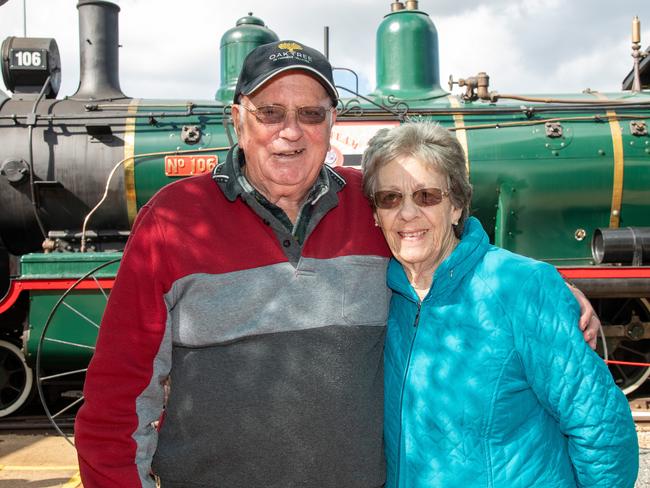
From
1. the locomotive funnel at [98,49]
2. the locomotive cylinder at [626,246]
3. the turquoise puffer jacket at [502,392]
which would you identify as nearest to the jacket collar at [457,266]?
the turquoise puffer jacket at [502,392]

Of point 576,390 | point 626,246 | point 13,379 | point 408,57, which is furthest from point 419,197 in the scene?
point 13,379

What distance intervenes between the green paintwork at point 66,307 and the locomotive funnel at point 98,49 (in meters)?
1.99

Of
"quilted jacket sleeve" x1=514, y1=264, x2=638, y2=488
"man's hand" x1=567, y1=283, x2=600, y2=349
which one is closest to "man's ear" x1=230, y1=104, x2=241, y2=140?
"quilted jacket sleeve" x1=514, y1=264, x2=638, y2=488

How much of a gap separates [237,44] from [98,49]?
1.41 m

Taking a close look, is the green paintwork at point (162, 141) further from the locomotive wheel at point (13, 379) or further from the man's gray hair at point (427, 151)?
the man's gray hair at point (427, 151)

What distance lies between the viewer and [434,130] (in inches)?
71.4

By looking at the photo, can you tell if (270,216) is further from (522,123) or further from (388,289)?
(522,123)

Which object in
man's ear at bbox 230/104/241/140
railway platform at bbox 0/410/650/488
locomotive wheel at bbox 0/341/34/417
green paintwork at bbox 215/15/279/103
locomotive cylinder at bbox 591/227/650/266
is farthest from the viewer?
green paintwork at bbox 215/15/279/103

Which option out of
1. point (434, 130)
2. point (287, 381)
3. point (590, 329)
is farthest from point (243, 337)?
point (590, 329)

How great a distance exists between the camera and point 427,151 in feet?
5.86

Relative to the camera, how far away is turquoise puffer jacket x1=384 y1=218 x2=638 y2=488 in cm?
156

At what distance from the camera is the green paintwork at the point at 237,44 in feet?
21.8

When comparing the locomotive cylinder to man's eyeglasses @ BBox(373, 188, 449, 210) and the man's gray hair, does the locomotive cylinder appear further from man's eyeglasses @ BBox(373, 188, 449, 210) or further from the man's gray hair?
man's eyeglasses @ BBox(373, 188, 449, 210)

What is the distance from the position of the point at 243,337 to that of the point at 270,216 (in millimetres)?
351
